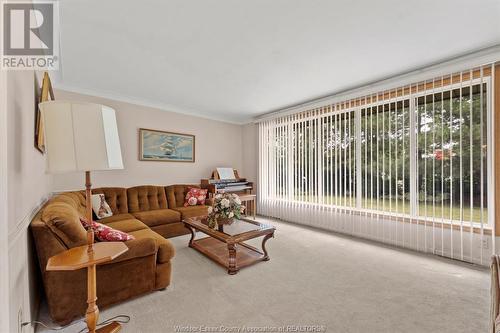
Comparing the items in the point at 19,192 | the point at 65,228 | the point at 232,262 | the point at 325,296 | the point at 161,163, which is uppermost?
the point at 161,163

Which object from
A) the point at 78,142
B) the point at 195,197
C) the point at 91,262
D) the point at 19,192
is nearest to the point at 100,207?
the point at 195,197

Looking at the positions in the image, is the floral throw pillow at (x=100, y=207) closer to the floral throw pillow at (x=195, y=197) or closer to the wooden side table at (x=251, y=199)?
the floral throw pillow at (x=195, y=197)

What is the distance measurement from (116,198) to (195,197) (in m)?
1.39

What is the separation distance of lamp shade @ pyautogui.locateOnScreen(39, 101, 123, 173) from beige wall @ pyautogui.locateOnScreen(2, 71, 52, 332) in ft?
0.52

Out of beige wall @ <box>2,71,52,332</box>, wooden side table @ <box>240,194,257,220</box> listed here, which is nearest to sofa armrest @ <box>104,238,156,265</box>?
beige wall @ <box>2,71,52,332</box>

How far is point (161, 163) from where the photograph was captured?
4.55m

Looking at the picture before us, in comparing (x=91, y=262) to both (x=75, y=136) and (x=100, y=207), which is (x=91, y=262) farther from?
(x=100, y=207)

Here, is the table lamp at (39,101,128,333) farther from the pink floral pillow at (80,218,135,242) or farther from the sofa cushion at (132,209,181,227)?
the sofa cushion at (132,209,181,227)

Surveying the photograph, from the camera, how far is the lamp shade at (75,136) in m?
1.23

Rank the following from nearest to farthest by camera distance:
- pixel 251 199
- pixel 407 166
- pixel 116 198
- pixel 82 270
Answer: pixel 82 270, pixel 407 166, pixel 116 198, pixel 251 199

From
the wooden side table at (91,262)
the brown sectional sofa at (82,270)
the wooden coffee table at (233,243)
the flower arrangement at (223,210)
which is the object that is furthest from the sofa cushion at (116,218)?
the wooden side table at (91,262)

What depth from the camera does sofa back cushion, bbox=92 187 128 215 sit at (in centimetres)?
363

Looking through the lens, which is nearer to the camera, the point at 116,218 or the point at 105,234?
the point at 105,234

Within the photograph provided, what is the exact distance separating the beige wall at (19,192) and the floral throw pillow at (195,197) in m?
2.68
